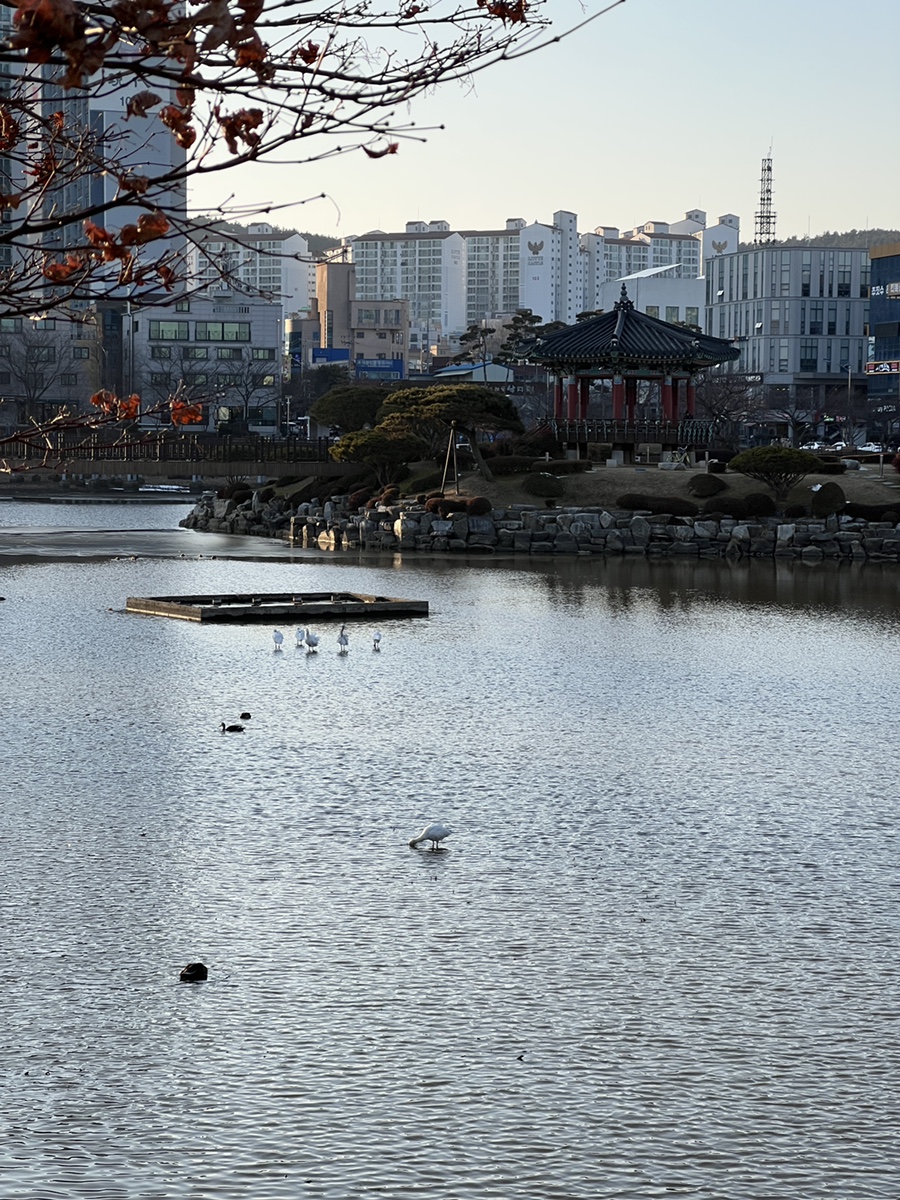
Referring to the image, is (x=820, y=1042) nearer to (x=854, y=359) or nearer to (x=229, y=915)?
(x=229, y=915)

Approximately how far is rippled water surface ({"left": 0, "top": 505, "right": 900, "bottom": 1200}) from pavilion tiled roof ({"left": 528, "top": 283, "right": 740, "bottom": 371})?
39027 mm

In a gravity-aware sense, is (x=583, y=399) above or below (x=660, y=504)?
above

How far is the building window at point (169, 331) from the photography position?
12825 centimetres

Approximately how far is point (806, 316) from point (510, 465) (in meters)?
106

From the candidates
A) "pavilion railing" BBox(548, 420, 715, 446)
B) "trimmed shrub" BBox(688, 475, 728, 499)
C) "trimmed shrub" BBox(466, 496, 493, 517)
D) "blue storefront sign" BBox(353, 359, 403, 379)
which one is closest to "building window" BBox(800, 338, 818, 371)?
"blue storefront sign" BBox(353, 359, 403, 379)

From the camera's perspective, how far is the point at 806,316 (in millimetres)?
156625

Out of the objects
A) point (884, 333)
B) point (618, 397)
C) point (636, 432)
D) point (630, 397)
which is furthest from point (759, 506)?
point (884, 333)

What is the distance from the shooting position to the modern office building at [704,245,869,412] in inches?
6083

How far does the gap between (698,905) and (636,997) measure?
6.90ft

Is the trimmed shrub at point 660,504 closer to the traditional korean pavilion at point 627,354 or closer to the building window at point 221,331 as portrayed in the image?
the traditional korean pavilion at point 627,354

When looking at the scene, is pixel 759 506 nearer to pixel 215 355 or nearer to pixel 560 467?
pixel 560 467

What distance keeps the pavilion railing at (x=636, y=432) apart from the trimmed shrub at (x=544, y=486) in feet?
25.1

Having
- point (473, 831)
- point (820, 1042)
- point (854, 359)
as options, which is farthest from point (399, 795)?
point (854, 359)

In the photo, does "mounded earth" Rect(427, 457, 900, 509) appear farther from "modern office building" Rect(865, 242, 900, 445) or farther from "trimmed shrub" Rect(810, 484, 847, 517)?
"modern office building" Rect(865, 242, 900, 445)
